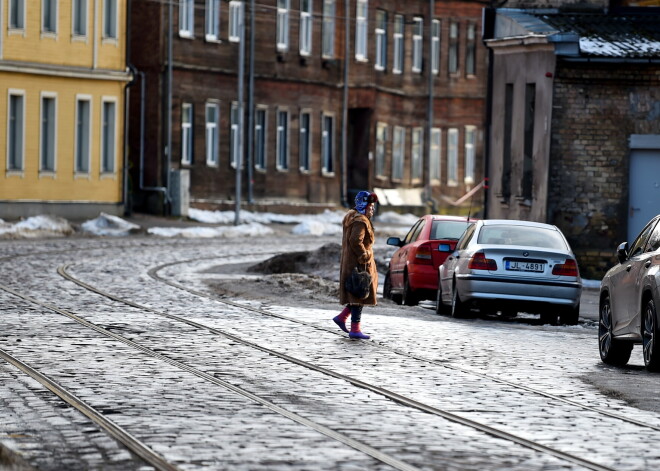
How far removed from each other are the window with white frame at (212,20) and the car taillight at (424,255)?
32.8m

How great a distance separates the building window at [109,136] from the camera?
174ft

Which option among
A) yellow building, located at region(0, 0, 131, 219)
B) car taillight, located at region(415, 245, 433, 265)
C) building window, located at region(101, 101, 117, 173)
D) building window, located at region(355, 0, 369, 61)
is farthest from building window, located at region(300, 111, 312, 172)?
car taillight, located at region(415, 245, 433, 265)

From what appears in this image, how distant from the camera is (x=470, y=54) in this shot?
238 ft

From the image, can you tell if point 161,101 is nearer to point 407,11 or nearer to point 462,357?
point 407,11

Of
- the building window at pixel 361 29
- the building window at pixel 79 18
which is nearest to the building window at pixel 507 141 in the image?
the building window at pixel 79 18

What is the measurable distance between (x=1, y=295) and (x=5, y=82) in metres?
26.5

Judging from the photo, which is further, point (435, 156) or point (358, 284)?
point (435, 156)

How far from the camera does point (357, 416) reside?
11.9 meters

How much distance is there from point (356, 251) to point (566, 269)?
4107 mm

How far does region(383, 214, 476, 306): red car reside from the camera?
25.1 meters

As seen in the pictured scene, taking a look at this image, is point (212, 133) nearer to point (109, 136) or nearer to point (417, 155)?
point (109, 136)

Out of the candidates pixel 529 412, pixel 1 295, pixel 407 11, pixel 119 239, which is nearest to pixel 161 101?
pixel 119 239

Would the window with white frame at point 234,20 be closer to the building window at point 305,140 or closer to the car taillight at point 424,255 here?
the building window at point 305,140

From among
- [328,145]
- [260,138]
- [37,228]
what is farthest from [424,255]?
[328,145]
